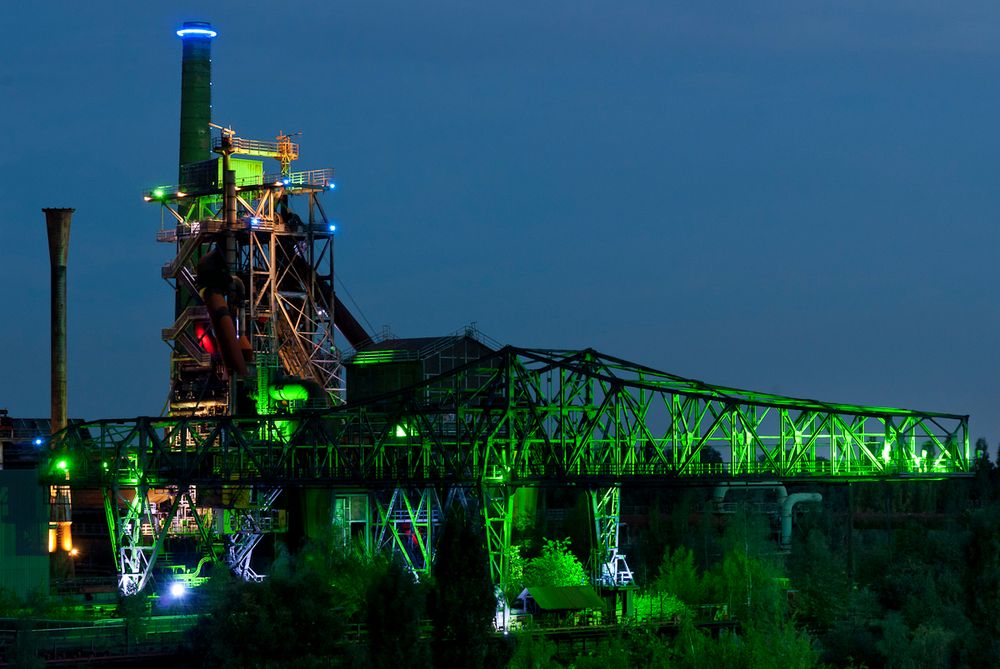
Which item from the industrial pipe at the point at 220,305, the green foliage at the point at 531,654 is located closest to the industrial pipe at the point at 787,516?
the industrial pipe at the point at 220,305

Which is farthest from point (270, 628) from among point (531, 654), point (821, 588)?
point (821, 588)

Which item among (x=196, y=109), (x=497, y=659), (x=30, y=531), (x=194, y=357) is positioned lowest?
(x=497, y=659)

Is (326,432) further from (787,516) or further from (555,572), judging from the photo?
(787,516)

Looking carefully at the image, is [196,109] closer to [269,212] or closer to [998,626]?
[269,212]

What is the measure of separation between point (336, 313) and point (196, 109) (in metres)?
16.2

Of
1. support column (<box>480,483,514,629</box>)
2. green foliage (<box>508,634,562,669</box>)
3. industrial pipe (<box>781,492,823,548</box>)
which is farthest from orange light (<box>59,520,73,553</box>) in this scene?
industrial pipe (<box>781,492,823,548</box>)

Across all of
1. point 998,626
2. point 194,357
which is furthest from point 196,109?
point 998,626

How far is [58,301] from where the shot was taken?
106 meters

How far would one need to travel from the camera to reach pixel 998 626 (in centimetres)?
7369

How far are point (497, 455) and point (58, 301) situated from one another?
36019mm

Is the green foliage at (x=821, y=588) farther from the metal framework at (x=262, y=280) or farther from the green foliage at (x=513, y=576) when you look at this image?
the metal framework at (x=262, y=280)

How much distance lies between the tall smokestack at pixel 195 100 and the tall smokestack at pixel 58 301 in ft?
42.6

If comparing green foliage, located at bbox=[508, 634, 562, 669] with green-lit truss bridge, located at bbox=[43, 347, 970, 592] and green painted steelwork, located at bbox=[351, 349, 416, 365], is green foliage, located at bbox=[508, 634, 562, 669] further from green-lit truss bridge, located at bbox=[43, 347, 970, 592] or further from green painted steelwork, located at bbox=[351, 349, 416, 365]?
green painted steelwork, located at bbox=[351, 349, 416, 365]

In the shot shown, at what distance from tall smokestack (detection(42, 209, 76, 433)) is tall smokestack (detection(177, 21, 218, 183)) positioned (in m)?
13.0
